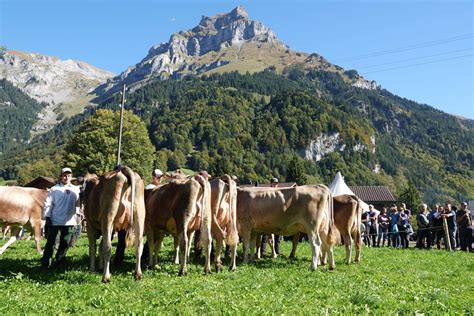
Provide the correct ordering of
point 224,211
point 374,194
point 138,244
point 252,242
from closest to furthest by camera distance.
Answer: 1. point 138,244
2. point 224,211
3. point 252,242
4. point 374,194

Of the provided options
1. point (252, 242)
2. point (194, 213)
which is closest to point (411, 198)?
point (252, 242)

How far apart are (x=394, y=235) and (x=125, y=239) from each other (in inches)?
821

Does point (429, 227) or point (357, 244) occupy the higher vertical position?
point (429, 227)

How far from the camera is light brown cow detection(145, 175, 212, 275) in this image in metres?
10.7

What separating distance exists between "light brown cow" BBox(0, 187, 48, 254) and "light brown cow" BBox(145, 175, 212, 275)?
5.24 metres

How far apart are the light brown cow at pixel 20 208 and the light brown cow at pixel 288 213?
6.99 m

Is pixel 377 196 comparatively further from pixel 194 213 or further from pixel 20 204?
pixel 194 213

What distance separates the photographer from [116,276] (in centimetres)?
991

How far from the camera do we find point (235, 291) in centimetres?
863

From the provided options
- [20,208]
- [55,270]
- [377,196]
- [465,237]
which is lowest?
[55,270]

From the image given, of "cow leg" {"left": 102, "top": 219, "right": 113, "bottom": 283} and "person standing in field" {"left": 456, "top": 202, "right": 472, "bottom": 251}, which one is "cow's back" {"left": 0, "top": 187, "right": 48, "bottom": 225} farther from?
"person standing in field" {"left": 456, "top": 202, "right": 472, "bottom": 251}

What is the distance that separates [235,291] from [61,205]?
5.64 metres

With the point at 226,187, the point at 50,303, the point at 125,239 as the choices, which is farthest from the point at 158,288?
the point at 226,187

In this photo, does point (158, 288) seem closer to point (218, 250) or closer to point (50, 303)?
point (50, 303)
